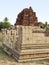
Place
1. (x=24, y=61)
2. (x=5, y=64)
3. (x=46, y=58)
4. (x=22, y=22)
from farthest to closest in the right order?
(x=22, y=22) < (x=46, y=58) < (x=24, y=61) < (x=5, y=64)

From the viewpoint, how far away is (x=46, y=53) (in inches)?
372

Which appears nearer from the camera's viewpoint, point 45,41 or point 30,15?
point 45,41

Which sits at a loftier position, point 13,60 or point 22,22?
point 22,22

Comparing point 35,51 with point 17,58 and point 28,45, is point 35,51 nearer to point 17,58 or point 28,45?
point 28,45

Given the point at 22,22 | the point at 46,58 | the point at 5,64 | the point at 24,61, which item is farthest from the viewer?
the point at 22,22

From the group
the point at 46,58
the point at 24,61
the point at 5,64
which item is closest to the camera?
the point at 5,64

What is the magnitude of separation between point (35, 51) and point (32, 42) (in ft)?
1.77

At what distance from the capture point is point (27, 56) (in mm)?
8914

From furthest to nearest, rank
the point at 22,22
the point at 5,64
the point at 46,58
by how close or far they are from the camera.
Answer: the point at 22,22
the point at 46,58
the point at 5,64

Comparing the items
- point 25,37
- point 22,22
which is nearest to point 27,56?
point 25,37

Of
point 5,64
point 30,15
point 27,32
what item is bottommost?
point 5,64

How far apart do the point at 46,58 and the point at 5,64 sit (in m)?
2.57

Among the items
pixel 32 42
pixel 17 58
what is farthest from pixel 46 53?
pixel 17 58

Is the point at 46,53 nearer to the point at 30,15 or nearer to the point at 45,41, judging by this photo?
the point at 45,41
